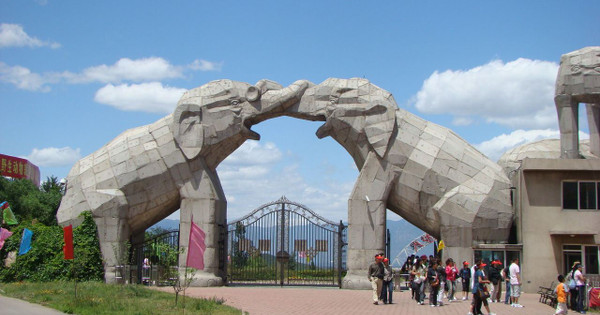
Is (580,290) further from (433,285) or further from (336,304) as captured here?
(336,304)

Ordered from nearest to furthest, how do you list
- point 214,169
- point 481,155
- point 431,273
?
point 431,273
point 481,155
point 214,169

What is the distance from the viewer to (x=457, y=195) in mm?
25828

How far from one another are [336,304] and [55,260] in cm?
1270

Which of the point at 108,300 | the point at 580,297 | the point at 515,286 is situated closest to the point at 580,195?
the point at 515,286

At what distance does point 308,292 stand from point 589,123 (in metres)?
12.9

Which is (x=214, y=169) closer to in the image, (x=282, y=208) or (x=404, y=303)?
(x=282, y=208)

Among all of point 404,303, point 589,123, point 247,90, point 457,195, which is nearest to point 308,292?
point 404,303

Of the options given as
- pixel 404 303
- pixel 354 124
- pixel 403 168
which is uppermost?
pixel 354 124

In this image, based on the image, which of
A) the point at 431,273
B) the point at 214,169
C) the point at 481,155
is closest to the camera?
the point at 431,273

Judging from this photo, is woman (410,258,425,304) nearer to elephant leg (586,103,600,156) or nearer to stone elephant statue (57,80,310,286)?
stone elephant statue (57,80,310,286)

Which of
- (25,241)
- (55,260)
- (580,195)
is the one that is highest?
(580,195)

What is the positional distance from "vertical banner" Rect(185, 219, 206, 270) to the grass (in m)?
1.01

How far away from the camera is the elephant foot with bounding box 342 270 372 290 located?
26422 mm

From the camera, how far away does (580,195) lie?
82.4 feet
